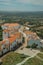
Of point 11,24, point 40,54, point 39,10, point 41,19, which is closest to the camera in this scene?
point 40,54

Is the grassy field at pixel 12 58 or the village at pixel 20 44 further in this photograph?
the village at pixel 20 44

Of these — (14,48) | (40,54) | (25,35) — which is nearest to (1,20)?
(25,35)

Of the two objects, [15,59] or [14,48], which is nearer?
[15,59]

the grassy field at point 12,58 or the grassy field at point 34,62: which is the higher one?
the grassy field at point 12,58

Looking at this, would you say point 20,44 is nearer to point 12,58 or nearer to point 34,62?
point 12,58

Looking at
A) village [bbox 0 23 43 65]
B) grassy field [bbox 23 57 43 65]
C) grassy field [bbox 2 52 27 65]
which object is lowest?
grassy field [bbox 23 57 43 65]

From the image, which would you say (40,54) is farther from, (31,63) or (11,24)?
(11,24)

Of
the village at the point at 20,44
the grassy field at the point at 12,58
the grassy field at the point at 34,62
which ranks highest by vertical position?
the village at the point at 20,44

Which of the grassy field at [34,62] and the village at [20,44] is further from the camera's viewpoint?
the village at [20,44]

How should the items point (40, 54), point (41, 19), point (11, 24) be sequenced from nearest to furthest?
point (40, 54)
point (41, 19)
point (11, 24)
